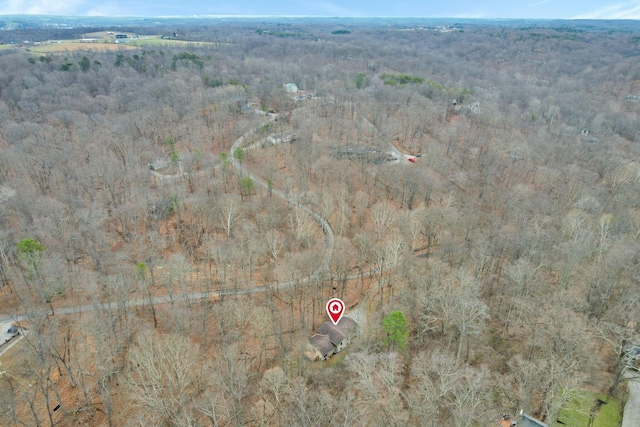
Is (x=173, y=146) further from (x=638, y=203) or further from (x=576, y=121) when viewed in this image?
(x=576, y=121)

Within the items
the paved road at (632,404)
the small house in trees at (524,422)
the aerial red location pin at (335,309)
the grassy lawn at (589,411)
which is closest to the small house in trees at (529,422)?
the small house in trees at (524,422)

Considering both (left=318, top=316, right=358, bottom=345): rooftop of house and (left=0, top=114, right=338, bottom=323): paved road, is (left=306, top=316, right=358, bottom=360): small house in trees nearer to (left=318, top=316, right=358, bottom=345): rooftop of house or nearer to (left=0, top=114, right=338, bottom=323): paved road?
(left=318, top=316, right=358, bottom=345): rooftop of house

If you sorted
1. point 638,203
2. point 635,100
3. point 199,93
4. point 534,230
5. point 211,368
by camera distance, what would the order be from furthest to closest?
point 635,100 < point 199,93 < point 638,203 < point 534,230 < point 211,368

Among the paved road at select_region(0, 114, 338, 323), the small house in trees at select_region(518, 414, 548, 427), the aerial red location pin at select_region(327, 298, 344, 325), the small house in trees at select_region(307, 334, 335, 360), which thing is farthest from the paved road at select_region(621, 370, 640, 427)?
the paved road at select_region(0, 114, 338, 323)

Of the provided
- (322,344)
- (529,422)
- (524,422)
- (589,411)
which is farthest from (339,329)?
(589,411)

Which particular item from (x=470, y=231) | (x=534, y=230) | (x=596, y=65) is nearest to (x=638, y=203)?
(x=534, y=230)

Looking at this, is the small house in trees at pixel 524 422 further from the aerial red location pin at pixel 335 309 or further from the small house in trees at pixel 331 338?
the aerial red location pin at pixel 335 309

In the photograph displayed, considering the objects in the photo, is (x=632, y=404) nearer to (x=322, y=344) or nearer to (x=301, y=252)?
(x=322, y=344)
